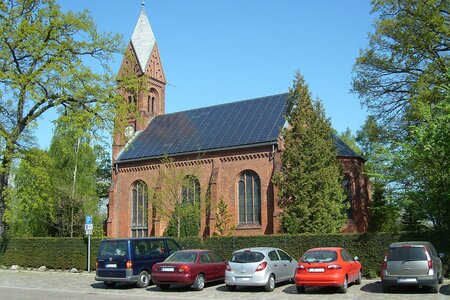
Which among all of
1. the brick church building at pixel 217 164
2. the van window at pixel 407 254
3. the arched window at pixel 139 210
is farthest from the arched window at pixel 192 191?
the van window at pixel 407 254

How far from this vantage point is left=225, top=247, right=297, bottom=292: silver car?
51.1 feet

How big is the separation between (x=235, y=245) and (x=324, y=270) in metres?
8.94

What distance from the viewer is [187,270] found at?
52.7ft

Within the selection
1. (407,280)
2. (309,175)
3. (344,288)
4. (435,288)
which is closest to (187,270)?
(344,288)

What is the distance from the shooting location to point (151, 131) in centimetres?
4362

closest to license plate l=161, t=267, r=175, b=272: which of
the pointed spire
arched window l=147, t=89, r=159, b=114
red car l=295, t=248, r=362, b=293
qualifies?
red car l=295, t=248, r=362, b=293

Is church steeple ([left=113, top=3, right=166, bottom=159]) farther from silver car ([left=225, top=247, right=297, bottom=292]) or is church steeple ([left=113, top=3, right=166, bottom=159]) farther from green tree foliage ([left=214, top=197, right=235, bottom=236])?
silver car ([left=225, top=247, right=297, bottom=292])

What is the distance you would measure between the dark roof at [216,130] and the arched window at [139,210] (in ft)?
8.75

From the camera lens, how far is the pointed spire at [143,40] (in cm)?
4931

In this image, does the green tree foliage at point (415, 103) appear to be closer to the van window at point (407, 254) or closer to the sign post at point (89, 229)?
the van window at point (407, 254)

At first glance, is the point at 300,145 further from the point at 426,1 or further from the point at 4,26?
the point at 4,26

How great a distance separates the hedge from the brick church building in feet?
24.0

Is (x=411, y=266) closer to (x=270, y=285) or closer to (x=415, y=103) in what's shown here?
(x=270, y=285)

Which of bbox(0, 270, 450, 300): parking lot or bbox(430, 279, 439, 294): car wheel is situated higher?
bbox(430, 279, 439, 294): car wheel
